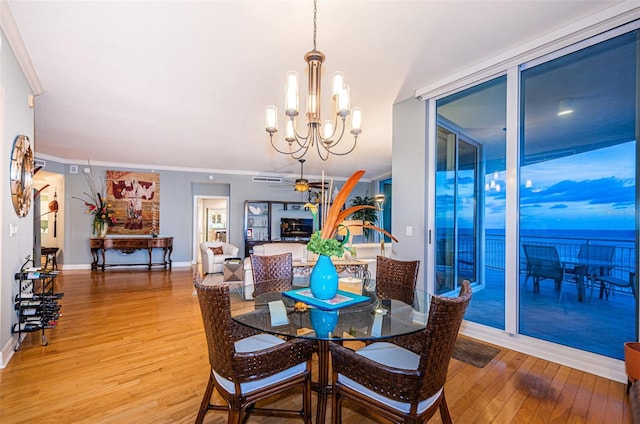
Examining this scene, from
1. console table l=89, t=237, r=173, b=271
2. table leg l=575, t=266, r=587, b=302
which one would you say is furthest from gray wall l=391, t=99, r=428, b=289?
console table l=89, t=237, r=173, b=271

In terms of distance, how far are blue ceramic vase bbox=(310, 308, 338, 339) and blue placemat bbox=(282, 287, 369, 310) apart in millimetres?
50

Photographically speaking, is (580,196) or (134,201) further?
(134,201)

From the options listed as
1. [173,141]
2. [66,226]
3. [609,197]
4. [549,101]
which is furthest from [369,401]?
[66,226]

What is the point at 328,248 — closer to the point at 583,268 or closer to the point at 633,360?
the point at 633,360

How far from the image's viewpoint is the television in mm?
8922

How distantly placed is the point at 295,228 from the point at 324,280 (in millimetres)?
7155

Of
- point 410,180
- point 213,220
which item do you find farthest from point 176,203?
point 410,180

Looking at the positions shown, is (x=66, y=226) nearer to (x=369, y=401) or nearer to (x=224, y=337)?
(x=224, y=337)

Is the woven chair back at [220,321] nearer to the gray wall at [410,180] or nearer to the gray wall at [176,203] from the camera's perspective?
the gray wall at [410,180]

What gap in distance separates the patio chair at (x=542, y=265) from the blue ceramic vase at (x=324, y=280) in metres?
2.09

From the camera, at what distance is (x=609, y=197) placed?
2371 mm

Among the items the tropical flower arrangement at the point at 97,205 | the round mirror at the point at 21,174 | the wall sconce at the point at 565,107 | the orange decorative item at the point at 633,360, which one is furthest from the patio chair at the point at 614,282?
Answer: the tropical flower arrangement at the point at 97,205

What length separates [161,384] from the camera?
2.23 meters

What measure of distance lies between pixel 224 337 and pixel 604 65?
352cm
